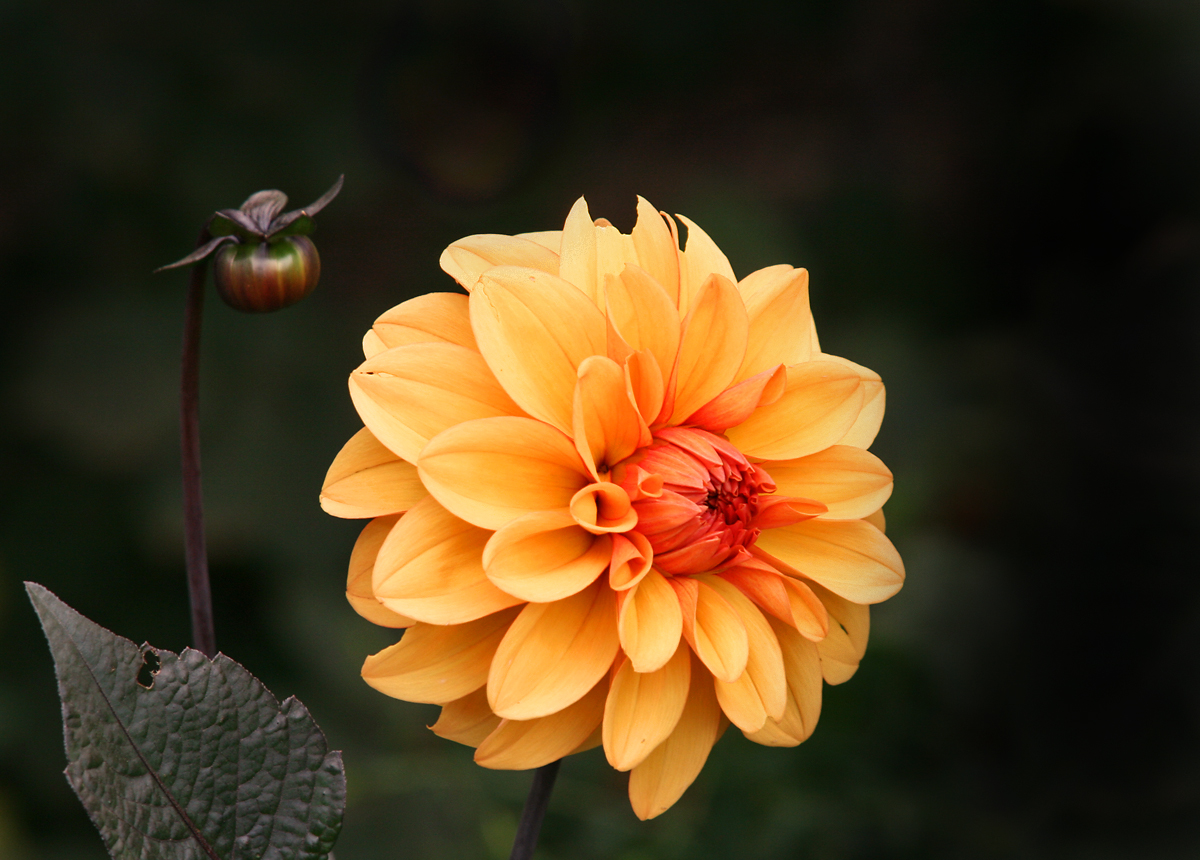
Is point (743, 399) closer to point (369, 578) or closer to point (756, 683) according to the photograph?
point (756, 683)

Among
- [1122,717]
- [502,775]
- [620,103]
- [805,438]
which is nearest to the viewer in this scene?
[805,438]


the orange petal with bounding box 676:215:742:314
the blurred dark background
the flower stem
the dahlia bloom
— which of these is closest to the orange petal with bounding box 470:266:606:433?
the dahlia bloom

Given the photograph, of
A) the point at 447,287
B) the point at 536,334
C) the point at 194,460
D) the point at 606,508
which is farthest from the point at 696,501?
the point at 447,287

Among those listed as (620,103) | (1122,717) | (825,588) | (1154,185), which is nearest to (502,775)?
(825,588)

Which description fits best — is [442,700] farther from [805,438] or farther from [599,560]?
[805,438]

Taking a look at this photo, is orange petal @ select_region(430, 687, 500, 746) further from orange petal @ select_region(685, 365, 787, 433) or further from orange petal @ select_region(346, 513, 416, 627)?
orange petal @ select_region(685, 365, 787, 433)
